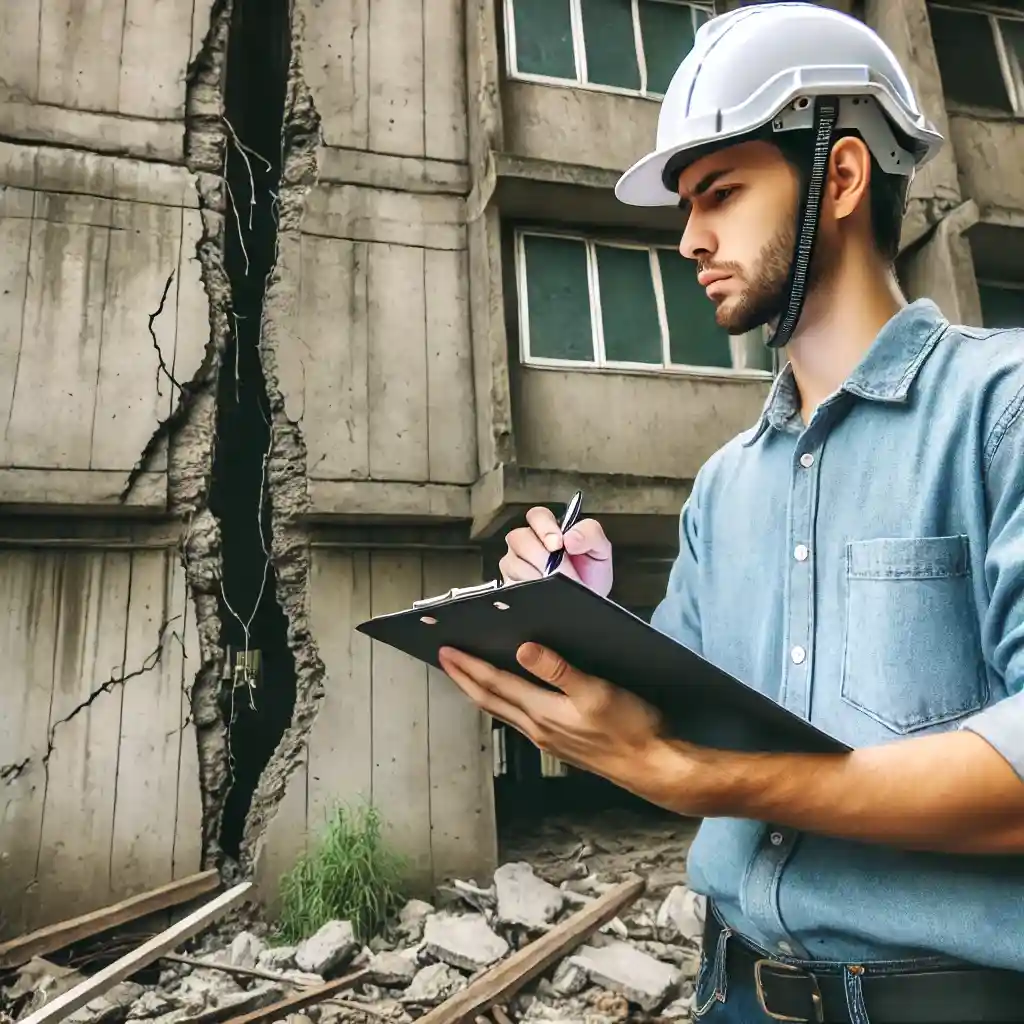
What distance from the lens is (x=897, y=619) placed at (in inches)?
33.2

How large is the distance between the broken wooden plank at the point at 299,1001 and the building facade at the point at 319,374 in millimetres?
890

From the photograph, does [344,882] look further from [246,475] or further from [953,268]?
[953,268]

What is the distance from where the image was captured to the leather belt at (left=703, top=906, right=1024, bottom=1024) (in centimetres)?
80

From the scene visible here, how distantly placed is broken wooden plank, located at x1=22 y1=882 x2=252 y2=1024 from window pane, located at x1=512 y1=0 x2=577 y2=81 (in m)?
5.07

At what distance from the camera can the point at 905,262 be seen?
5066 millimetres

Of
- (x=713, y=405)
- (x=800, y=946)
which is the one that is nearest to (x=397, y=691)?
(x=713, y=405)

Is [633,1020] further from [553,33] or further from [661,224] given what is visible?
[553,33]

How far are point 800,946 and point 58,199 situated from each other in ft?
16.8

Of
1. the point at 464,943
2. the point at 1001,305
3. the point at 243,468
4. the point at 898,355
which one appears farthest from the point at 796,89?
the point at 1001,305

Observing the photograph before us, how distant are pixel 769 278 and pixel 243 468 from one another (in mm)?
4765

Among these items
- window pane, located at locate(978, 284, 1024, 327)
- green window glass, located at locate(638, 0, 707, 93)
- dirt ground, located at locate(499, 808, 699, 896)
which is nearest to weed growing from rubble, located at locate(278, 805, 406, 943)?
dirt ground, located at locate(499, 808, 699, 896)

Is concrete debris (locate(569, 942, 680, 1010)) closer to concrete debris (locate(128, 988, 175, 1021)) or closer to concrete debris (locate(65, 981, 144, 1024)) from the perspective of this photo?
concrete debris (locate(128, 988, 175, 1021))

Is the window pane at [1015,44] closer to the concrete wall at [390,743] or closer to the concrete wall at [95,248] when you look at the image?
the concrete wall at [390,743]

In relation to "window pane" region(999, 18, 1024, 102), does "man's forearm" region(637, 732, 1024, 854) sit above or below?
below
